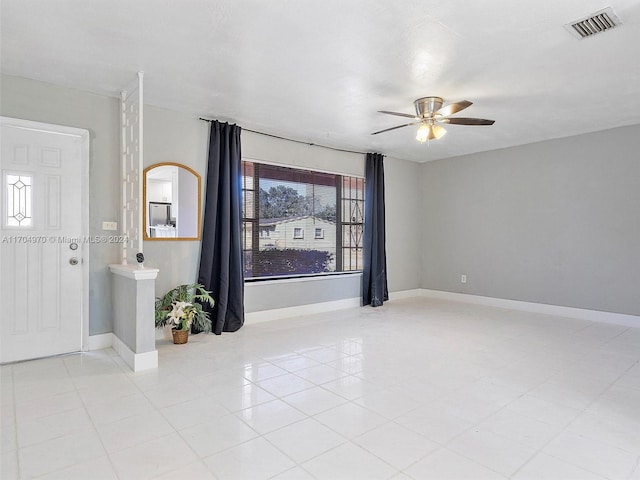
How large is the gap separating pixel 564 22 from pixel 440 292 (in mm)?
5184

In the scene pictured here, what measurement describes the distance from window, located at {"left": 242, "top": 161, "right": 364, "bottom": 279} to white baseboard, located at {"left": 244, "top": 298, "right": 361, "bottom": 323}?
499 mm

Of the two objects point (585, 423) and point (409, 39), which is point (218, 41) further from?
point (585, 423)

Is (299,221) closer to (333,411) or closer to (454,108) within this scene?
(454,108)

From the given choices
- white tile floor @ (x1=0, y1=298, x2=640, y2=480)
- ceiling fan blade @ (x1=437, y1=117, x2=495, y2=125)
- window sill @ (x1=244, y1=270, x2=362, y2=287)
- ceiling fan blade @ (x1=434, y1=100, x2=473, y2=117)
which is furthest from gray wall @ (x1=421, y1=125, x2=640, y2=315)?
ceiling fan blade @ (x1=434, y1=100, x2=473, y2=117)

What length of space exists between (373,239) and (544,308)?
9.07 ft

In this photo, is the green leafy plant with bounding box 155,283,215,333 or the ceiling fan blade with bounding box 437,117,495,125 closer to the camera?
the ceiling fan blade with bounding box 437,117,495,125

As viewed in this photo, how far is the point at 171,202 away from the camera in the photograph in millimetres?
4402

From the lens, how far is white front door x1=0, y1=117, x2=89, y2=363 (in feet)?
11.4

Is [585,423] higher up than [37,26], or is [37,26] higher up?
[37,26]

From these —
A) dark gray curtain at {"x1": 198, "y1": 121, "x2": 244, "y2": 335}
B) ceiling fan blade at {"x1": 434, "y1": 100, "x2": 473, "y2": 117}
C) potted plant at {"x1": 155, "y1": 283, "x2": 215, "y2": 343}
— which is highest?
ceiling fan blade at {"x1": 434, "y1": 100, "x2": 473, "y2": 117}

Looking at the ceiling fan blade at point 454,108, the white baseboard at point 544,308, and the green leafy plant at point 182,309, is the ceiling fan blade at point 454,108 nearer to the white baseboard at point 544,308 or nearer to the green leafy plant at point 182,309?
the green leafy plant at point 182,309

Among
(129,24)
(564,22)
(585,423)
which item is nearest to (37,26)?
(129,24)

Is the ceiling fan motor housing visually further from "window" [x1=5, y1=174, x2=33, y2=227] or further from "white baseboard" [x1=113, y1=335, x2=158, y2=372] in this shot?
"window" [x1=5, y1=174, x2=33, y2=227]

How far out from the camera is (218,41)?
112 inches
